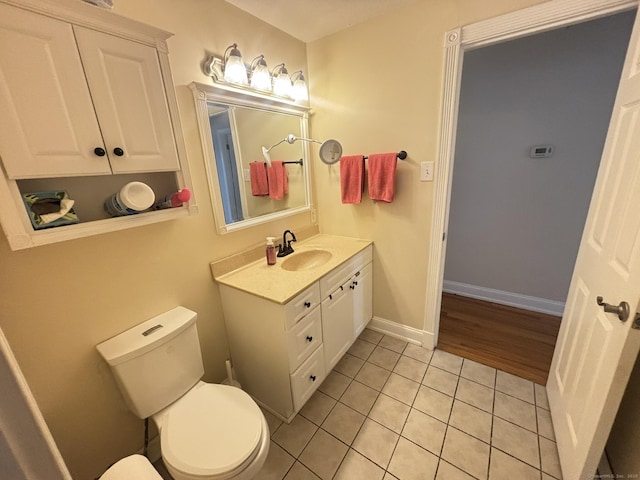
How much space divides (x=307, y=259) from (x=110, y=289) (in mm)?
1127

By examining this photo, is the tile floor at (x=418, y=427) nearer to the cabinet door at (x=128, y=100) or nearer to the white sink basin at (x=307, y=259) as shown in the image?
the white sink basin at (x=307, y=259)

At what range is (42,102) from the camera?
2.67 feet

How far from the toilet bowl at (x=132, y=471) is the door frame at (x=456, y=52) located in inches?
68.3

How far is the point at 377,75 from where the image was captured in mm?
1729

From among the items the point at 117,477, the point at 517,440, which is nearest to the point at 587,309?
the point at 517,440

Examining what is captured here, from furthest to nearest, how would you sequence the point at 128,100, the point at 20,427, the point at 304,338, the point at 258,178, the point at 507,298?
the point at 507,298 < the point at 258,178 < the point at 304,338 < the point at 128,100 < the point at 20,427

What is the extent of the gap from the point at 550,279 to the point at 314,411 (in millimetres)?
2276

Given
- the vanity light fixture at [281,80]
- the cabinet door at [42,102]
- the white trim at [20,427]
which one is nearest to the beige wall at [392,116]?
the vanity light fixture at [281,80]

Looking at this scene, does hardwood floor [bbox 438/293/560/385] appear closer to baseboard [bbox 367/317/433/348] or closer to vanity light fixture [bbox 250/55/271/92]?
baseboard [bbox 367/317/433/348]

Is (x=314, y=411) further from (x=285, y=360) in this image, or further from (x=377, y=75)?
(x=377, y=75)

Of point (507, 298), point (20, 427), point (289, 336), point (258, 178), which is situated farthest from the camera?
point (507, 298)

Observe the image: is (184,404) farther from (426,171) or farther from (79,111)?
(426,171)

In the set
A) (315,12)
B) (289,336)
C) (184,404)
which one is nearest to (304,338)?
(289,336)

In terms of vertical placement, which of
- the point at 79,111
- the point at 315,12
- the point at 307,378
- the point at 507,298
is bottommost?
the point at 507,298
